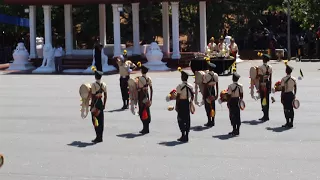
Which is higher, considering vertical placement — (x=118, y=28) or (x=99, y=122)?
(x=118, y=28)

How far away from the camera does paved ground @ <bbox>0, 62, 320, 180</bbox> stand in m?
11.6

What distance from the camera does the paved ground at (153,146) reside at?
11.6m

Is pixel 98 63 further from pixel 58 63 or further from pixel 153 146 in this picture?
pixel 153 146

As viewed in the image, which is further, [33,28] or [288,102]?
[33,28]

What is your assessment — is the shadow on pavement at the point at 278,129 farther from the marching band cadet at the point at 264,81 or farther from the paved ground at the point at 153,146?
the marching band cadet at the point at 264,81

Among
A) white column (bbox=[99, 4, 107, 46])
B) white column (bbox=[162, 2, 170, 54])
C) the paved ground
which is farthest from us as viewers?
white column (bbox=[99, 4, 107, 46])

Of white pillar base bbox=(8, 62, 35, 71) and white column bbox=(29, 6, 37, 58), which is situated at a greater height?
white column bbox=(29, 6, 37, 58)

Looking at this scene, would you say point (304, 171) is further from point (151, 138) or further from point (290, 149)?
point (151, 138)

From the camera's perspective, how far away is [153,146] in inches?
544

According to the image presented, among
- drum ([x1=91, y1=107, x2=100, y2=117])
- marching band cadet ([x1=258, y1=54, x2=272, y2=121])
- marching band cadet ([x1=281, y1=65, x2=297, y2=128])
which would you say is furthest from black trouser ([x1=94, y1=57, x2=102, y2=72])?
drum ([x1=91, y1=107, x2=100, y2=117])

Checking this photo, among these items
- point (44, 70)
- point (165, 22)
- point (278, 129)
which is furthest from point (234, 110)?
point (165, 22)

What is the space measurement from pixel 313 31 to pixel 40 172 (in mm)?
29743

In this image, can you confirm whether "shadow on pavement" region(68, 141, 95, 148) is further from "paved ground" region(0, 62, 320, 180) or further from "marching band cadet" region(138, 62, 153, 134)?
"marching band cadet" region(138, 62, 153, 134)

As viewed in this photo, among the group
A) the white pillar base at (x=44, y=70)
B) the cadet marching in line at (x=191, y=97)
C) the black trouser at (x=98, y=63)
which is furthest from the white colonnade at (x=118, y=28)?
the cadet marching in line at (x=191, y=97)
